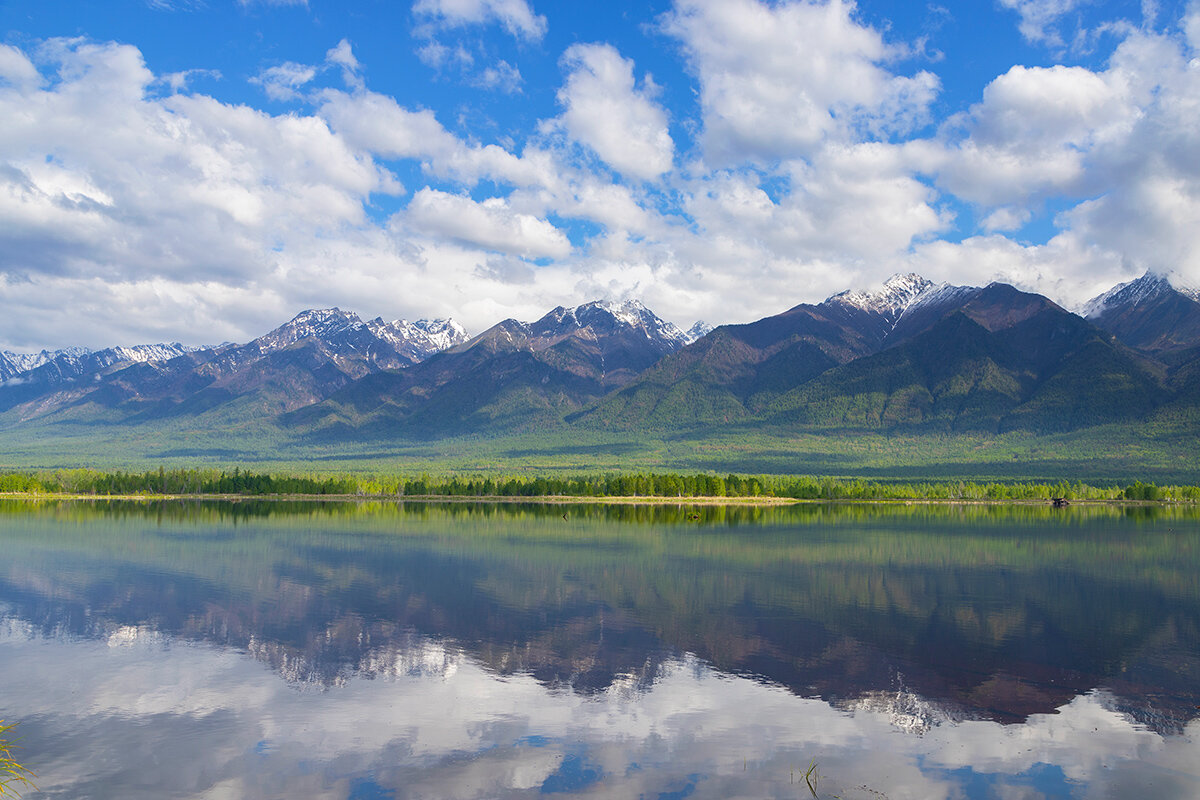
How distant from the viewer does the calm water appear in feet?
81.5

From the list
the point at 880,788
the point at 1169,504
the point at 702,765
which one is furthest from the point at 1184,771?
the point at 1169,504

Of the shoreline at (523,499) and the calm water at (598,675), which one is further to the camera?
the shoreline at (523,499)

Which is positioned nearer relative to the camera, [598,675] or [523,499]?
[598,675]

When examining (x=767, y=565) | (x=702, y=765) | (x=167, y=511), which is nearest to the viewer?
(x=702, y=765)

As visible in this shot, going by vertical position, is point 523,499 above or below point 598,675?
below

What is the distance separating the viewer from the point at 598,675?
35.2m

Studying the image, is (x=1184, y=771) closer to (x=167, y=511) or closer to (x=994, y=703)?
(x=994, y=703)

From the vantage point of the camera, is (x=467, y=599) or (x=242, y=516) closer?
(x=467, y=599)

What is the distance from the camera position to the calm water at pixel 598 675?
24.8m

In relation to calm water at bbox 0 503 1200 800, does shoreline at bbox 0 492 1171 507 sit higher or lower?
lower

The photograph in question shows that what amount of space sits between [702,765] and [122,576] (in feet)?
169

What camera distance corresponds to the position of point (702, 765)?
25500 millimetres

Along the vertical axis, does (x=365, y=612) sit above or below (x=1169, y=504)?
above

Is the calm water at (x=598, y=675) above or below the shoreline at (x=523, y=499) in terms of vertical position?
above
